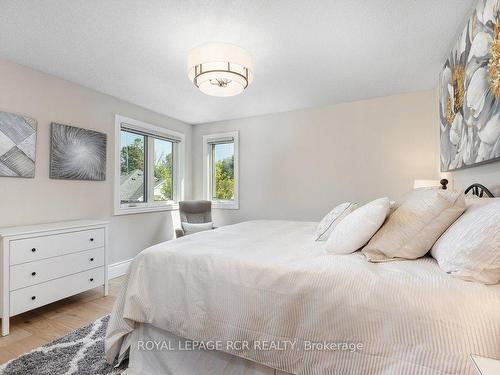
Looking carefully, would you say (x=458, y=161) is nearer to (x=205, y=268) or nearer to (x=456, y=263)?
(x=456, y=263)

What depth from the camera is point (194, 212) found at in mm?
4117

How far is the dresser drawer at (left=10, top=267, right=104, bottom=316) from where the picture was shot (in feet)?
6.89

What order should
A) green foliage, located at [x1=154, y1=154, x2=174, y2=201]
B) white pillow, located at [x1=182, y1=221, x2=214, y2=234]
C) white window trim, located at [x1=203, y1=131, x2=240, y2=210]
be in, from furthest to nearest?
white window trim, located at [x1=203, y1=131, x2=240, y2=210] < green foliage, located at [x1=154, y1=154, x2=174, y2=201] < white pillow, located at [x1=182, y1=221, x2=214, y2=234]

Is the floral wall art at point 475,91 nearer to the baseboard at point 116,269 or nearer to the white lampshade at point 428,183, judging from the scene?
the white lampshade at point 428,183

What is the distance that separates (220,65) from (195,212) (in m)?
2.62

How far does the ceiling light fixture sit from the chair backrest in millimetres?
2305

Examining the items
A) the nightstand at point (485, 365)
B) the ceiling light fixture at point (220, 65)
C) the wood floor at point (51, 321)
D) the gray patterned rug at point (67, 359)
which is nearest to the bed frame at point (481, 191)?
the nightstand at point (485, 365)

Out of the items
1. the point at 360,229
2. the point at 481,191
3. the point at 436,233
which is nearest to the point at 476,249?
the point at 436,233

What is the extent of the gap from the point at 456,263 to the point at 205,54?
1.91m

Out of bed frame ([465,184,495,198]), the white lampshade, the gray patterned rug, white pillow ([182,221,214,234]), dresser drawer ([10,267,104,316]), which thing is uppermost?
the white lampshade

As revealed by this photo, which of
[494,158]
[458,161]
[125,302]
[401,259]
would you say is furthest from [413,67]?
[125,302]

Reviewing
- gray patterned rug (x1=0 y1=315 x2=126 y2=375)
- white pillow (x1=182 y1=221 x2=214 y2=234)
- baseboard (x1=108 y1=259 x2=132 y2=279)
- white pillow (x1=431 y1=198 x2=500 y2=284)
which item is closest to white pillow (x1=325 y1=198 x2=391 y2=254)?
white pillow (x1=431 y1=198 x2=500 y2=284)

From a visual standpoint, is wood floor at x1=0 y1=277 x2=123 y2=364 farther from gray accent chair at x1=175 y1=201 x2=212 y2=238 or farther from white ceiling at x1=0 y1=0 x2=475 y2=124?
white ceiling at x1=0 y1=0 x2=475 y2=124

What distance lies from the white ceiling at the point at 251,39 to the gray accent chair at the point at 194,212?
1742mm
